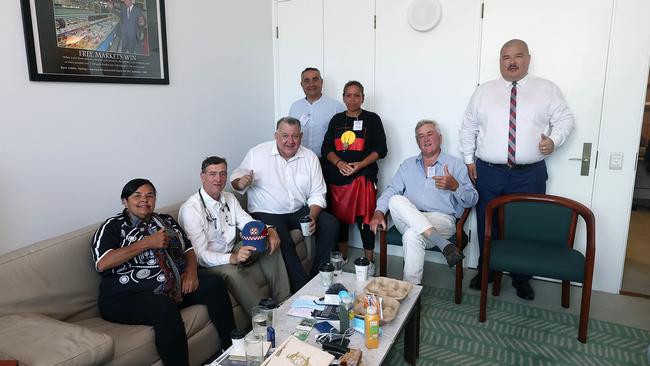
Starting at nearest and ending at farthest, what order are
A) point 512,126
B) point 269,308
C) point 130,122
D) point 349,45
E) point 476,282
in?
1. point 269,308
2. point 130,122
3. point 512,126
4. point 476,282
5. point 349,45

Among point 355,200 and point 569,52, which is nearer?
point 569,52

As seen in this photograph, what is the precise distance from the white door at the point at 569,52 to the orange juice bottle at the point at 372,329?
2.19 m

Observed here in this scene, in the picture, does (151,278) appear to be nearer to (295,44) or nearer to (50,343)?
(50,343)

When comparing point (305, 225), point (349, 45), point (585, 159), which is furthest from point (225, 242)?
point (585, 159)

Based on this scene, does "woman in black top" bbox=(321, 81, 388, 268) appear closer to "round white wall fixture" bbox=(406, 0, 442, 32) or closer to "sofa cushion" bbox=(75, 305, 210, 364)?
"round white wall fixture" bbox=(406, 0, 442, 32)

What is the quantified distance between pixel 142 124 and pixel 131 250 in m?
1.15

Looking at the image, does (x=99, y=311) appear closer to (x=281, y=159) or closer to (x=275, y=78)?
(x=281, y=159)

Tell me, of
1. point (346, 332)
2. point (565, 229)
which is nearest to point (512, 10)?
point (565, 229)

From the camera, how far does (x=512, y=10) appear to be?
3148mm

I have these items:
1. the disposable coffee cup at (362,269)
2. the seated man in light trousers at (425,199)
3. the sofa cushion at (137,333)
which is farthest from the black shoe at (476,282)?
the sofa cushion at (137,333)

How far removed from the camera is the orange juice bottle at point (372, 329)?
1728 millimetres

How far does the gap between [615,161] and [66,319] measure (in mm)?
3483

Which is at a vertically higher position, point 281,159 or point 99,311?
point 281,159

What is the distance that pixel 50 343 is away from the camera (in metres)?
1.58
